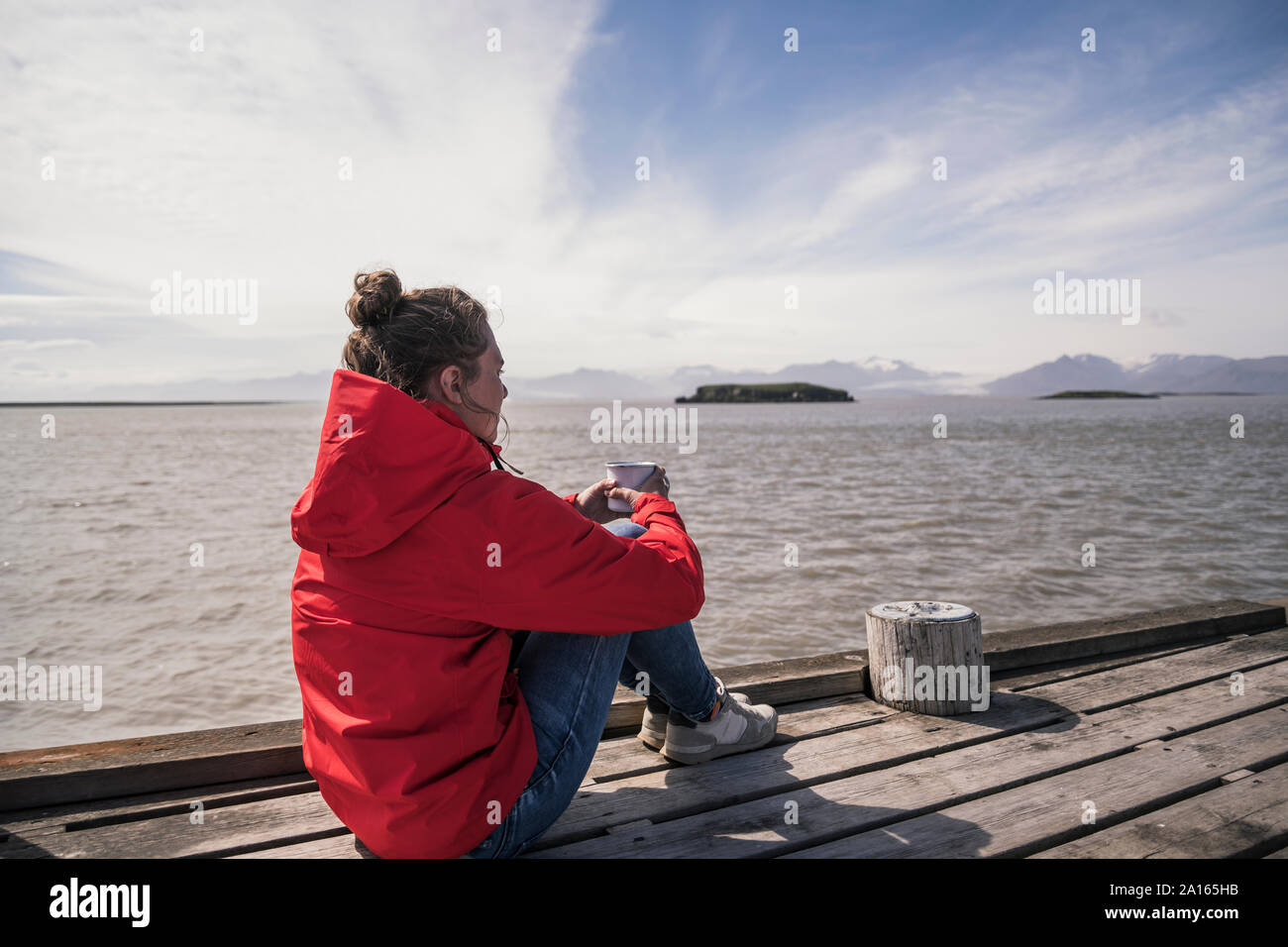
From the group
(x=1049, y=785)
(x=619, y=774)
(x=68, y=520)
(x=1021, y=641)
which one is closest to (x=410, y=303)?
(x=619, y=774)

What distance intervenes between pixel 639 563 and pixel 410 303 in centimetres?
80

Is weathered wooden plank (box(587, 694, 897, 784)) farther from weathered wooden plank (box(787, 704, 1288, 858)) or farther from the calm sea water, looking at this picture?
the calm sea water

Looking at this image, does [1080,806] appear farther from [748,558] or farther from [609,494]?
[748,558]

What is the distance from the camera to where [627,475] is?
2.37 meters

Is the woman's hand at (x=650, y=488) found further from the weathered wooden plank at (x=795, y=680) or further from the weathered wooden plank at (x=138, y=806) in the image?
the weathered wooden plank at (x=138, y=806)

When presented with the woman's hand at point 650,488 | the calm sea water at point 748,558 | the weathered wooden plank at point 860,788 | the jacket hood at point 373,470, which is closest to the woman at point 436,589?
the jacket hood at point 373,470

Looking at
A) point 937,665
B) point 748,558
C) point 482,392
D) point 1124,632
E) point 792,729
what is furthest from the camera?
point 748,558

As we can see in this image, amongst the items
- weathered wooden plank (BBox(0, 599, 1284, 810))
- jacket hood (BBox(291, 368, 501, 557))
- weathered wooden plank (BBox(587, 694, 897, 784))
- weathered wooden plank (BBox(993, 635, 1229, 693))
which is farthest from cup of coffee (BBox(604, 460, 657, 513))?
weathered wooden plank (BBox(993, 635, 1229, 693))

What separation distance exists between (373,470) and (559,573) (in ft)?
1.43

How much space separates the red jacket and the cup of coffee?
0.48 metres

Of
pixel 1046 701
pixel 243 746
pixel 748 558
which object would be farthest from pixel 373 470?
pixel 748 558

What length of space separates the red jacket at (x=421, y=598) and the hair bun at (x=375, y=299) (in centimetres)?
25

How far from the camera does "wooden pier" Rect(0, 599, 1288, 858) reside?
88.3 inches

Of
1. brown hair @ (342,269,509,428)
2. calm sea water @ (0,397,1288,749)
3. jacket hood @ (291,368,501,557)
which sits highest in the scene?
brown hair @ (342,269,509,428)
